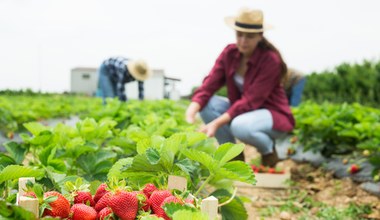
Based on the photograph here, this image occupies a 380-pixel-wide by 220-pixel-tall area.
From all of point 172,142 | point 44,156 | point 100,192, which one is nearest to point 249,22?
point 44,156

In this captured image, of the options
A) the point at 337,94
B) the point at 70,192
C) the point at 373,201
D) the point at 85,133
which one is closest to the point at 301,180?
the point at 373,201

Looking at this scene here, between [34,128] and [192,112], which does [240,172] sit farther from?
[192,112]

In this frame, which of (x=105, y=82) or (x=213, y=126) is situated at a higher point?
(x=213, y=126)

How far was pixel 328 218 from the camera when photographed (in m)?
4.33

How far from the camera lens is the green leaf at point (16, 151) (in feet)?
8.21

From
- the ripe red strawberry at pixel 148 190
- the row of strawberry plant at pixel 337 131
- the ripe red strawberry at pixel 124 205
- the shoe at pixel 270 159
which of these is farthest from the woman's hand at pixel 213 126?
the ripe red strawberry at pixel 124 205

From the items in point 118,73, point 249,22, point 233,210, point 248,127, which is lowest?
point 118,73

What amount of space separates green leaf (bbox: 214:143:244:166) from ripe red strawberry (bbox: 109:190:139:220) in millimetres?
439

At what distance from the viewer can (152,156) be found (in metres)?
1.72

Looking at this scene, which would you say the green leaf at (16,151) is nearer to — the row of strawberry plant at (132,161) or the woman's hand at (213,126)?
the row of strawberry plant at (132,161)

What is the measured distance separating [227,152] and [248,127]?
10.00 feet

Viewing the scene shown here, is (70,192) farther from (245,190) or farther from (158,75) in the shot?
(158,75)

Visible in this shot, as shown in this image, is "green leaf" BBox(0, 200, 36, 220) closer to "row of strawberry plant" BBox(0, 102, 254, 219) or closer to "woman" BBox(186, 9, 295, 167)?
"row of strawberry plant" BBox(0, 102, 254, 219)

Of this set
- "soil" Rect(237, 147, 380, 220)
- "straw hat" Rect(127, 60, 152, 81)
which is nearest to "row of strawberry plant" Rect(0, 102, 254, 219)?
"soil" Rect(237, 147, 380, 220)
